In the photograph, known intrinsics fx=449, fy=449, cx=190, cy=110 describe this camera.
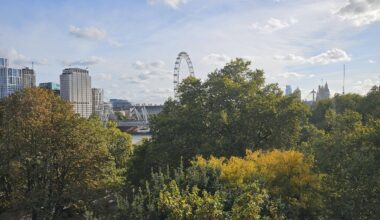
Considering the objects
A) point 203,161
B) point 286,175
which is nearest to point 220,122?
point 286,175

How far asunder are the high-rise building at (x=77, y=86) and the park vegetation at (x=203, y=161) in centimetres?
12505

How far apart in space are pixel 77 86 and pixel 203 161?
522ft

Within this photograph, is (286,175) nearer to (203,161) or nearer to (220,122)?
(203,161)

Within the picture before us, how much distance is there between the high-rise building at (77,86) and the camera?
164 metres

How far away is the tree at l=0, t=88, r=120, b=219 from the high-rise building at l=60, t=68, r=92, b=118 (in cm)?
13409

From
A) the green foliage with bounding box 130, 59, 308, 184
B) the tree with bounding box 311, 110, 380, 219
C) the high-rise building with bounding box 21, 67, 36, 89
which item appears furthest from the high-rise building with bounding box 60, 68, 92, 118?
the tree with bounding box 311, 110, 380, 219

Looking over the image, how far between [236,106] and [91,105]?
526 feet

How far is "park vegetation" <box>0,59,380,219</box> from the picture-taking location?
49.3 ft

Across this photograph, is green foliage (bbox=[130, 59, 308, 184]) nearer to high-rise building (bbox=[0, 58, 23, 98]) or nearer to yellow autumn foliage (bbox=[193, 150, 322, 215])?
yellow autumn foliage (bbox=[193, 150, 322, 215])

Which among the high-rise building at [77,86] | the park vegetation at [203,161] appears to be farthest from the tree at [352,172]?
the high-rise building at [77,86]

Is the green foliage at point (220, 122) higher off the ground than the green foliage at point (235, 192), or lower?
higher

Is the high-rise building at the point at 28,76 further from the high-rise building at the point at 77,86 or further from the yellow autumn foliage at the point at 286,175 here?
the yellow autumn foliage at the point at 286,175

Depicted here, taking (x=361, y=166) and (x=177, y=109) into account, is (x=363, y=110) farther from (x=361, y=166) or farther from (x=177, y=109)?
(x=361, y=166)

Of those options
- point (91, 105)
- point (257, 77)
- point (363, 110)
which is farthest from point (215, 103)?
point (91, 105)
